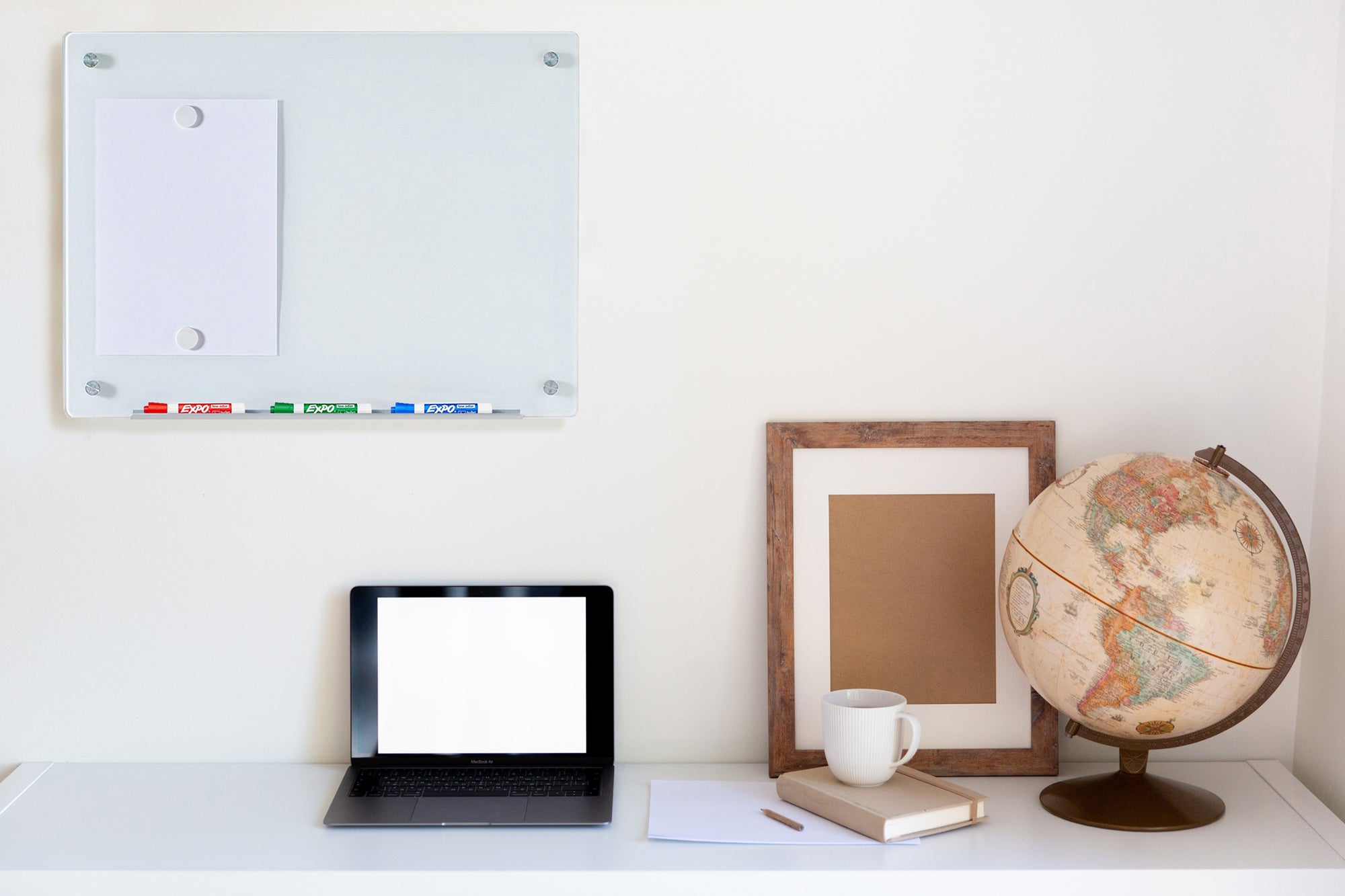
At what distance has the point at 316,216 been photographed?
1.18 meters

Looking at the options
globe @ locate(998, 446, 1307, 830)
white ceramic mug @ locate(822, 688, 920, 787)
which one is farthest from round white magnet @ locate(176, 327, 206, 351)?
globe @ locate(998, 446, 1307, 830)

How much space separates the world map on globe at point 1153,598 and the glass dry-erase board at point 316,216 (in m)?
0.60

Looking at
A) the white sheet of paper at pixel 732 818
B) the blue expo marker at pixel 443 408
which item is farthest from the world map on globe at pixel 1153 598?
the blue expo marker at pixel 443 408

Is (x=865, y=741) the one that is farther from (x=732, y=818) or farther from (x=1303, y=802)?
(x=1303, y=802)

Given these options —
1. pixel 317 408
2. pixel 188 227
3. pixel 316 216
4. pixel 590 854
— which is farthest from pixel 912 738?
pixel 188 227

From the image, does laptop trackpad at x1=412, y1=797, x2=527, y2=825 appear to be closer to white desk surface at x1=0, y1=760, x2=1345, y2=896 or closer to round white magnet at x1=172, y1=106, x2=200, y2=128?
white desk surface at x1=0, y1=760, x2=1345, y2=896

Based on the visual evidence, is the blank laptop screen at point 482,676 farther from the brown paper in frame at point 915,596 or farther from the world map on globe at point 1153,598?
the world map on globe at point 1153,598

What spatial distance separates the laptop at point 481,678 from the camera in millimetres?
1182

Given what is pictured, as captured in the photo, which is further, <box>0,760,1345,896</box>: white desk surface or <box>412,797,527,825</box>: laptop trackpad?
<box>412,797,527,825</box>: laptop trackpad

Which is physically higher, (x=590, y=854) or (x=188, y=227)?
(x=188, y=227)

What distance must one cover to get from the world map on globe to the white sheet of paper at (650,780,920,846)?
0.83ft

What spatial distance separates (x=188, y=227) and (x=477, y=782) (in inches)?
29.2

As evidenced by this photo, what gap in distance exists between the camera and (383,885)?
0.94 m

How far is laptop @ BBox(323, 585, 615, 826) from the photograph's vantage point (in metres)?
1.18
